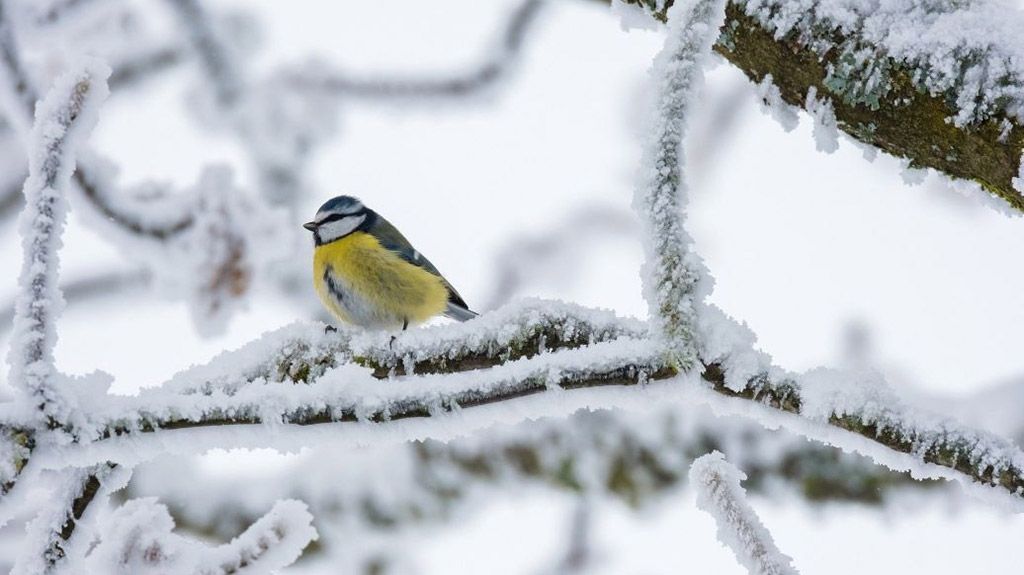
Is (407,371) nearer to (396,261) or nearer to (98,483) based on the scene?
(98,483)

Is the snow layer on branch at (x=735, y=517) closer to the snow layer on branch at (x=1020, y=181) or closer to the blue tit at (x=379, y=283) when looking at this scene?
the snow layer on branch at (x=1020, y=181)

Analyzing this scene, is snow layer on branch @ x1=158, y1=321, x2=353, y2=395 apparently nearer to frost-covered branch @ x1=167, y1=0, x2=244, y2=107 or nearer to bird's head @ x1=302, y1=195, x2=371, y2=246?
bird's head @ x1=302, y1=195, x2=371, y2=246

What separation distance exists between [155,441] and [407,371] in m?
0.34

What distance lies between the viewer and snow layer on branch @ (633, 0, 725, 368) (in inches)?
41.1

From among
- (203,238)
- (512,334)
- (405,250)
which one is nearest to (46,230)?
(512,334)

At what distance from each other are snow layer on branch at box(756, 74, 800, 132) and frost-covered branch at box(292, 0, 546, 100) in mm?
1364

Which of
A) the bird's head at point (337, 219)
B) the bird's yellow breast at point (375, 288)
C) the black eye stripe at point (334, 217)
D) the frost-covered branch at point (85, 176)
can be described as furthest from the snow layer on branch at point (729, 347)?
the black eye stripe at point (334, 217)

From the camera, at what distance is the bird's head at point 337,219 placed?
332cm

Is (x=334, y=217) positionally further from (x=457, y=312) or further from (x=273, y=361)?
(x=273, y=361)

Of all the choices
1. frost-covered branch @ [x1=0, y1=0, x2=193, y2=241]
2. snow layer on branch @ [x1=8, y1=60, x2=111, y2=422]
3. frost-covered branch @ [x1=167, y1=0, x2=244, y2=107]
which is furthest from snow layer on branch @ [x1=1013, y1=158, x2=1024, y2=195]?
frost-covered branch @ [x1=167, y1=0, x2=244, y2=107]

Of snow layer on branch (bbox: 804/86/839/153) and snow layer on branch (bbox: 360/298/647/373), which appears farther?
snow layer on branch (bbox: 804/86/839/153)

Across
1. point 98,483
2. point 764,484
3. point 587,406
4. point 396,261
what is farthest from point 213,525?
point 587,406

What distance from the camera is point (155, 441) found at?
114 cm

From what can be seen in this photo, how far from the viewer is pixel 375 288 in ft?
9.98
